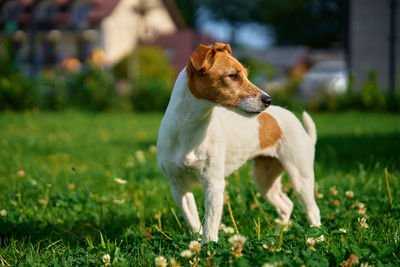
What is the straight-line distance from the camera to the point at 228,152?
9.46 ft

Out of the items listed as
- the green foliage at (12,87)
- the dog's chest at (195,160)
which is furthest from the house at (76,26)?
the dog's chest at (195,160)

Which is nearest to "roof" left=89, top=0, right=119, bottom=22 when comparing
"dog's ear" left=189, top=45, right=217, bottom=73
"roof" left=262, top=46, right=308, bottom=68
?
"roof" left=262, top=46, right=308, bottom=68

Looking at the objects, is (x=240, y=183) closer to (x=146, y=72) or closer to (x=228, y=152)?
(x=228, y=152)

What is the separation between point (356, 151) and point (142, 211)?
4.06m

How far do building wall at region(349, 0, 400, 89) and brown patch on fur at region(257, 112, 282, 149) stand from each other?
13.5 metres

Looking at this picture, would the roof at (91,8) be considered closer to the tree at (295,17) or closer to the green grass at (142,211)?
the green grass at (142,211)

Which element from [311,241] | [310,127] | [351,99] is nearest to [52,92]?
[351,99]

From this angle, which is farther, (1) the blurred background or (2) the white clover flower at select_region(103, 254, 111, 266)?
(1) the blurred background

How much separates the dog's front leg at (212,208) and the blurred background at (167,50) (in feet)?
3.85

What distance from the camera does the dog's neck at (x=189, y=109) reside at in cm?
250

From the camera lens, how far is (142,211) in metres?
3.45

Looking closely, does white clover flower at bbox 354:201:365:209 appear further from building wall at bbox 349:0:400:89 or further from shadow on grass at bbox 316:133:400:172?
building wall at bbox 349:0:400:89

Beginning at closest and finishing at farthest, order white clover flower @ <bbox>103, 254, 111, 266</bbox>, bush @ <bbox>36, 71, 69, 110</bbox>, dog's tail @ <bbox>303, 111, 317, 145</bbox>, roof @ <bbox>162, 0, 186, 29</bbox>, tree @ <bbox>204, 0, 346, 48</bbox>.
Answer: white clover flower @ <bbox>103, 254, 111, 266</bbox>, dog's tail @ <bbox>303, 111, 317, 145</bbox>, bush @ <bbox>36, 71, 69, 110</bbox>, roof @ <bbox>162, 0, 186, 29</bbox>, tree @ <bbox>204, 0, 346, 48</bbox>

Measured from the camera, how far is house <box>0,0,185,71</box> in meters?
25.9
